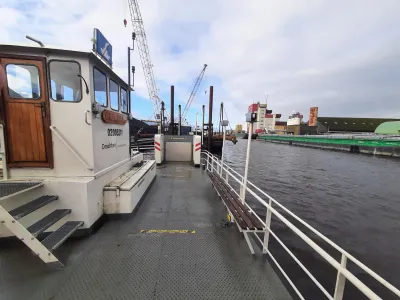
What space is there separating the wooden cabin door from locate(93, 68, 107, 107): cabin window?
0.79m

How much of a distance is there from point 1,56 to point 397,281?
9020 mm

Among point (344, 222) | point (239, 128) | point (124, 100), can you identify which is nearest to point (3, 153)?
point (124, 100)

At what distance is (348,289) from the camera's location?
161 inches

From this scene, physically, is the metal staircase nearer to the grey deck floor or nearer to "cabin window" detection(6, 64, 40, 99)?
the grey deck floor

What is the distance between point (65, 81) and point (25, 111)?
2.75 feet

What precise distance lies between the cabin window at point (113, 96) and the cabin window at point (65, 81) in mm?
1022

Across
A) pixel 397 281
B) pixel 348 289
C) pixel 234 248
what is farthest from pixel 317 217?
pixel 234 248

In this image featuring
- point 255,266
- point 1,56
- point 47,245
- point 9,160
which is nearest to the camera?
point 47,245

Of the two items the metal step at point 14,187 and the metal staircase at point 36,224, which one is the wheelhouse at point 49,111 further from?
the metal staircase at point 36,224

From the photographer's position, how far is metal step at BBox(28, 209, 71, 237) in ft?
9.07

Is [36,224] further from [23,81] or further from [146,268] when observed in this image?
[23,81]

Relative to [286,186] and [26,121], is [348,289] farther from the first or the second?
[286,186]

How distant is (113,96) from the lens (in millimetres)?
4844

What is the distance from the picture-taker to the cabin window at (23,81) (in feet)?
11.0
